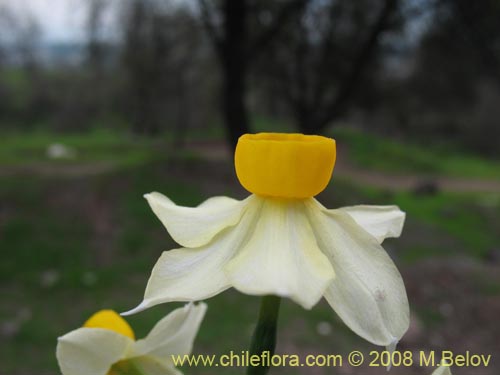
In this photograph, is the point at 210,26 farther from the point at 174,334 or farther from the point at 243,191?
the point at 174,334

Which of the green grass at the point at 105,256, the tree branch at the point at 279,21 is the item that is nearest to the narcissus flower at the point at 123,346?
the green grass at the point at 105,256

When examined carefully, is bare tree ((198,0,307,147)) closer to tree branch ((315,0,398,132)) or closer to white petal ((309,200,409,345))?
tree branch ((315,0,398,132))

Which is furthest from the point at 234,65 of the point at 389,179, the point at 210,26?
the point at 389,179

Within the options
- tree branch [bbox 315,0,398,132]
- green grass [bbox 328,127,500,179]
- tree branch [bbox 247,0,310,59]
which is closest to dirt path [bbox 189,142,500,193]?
green grass [bbox 328,127,500,179]

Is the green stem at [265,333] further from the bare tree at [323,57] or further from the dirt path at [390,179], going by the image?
the dirt path at [390,179]

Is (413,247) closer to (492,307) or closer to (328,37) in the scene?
(492,307)

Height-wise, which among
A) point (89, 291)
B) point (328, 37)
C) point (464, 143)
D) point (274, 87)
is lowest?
point (464, 143)

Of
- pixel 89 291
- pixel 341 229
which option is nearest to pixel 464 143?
pixel 89 291
